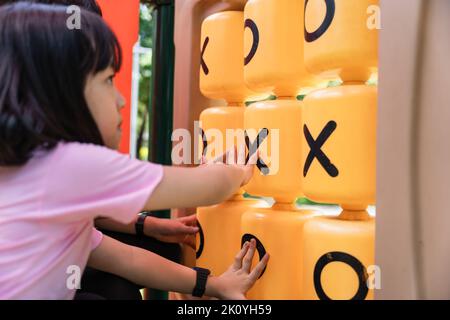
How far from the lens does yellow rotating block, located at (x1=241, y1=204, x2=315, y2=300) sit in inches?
33.4

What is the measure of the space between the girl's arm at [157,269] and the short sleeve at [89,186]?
28 cm

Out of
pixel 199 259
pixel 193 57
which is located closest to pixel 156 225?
pixel 199 259

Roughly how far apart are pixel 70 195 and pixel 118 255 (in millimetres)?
305

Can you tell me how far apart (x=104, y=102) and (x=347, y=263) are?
0.42 metres

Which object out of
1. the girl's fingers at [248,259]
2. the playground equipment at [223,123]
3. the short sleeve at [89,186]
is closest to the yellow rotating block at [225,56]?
the playground equipment at [223,123]

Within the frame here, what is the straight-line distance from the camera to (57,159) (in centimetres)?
62

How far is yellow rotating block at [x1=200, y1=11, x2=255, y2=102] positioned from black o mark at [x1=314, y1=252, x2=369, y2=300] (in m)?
0.42

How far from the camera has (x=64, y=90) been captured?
64 centimetres

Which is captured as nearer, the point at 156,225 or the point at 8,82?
the point at 8,82

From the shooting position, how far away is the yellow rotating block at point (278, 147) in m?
0.85

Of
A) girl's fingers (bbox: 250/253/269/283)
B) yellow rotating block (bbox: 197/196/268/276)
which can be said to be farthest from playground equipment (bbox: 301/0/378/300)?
yellow rotating block (bbox: 197/196/268/276)

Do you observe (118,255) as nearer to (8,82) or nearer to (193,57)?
(8,82)

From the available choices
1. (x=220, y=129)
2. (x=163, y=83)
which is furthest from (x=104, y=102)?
(x=163, y=83)

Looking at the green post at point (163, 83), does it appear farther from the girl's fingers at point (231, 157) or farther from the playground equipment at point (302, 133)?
the girl's fingers at point (231, 157)
